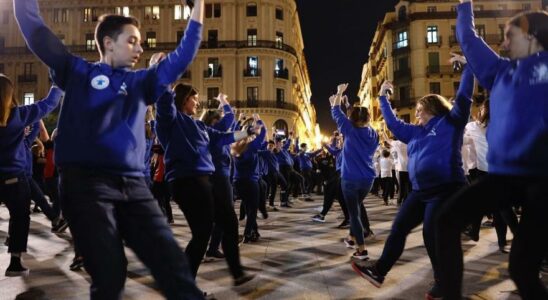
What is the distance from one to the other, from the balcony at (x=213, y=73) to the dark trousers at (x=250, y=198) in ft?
148

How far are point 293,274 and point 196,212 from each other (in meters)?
1.72

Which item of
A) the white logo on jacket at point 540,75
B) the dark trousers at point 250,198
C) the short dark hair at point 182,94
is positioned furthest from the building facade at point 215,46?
the white logo on jacket at point 540,75

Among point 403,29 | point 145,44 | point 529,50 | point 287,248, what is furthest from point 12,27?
point 529,50

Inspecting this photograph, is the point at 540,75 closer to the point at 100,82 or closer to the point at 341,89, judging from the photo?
the point at 100,82

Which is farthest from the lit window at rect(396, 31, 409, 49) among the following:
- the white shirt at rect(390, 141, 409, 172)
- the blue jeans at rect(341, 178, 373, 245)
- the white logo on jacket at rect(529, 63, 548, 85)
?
the white logo on jacket at rect(529, 63, 548, 85)

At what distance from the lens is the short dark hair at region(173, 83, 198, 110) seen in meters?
4.59

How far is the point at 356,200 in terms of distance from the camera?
20.6ft

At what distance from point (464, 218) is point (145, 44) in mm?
53891

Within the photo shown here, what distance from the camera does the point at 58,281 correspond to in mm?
5086

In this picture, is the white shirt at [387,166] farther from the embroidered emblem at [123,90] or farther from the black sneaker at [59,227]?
the embroidered emblem at [123,90]

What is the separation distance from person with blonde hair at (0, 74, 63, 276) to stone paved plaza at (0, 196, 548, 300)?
395 mm

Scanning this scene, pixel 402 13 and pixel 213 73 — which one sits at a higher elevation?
pixel 402 13

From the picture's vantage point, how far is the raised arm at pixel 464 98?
3.94 meters

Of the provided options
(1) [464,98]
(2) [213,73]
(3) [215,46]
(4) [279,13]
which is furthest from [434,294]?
(4) [279,13]
